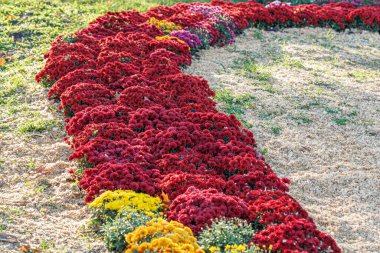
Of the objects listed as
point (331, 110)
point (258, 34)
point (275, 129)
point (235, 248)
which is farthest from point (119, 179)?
point (258, 34)

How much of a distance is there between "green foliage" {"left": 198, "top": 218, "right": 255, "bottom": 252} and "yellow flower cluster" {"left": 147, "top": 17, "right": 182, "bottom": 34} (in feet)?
19.8

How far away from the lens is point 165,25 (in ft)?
35.6

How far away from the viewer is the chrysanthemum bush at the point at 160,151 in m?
5.25

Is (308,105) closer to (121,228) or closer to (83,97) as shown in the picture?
(83,97)

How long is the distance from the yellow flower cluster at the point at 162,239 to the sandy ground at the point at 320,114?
1719 millimetres

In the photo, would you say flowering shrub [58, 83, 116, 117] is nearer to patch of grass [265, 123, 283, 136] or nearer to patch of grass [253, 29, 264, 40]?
patch of grass [265, 123, 283, 136]

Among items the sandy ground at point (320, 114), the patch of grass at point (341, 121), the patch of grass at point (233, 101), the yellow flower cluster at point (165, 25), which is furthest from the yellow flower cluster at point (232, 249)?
the yellow flower cluster at point (165, 25)

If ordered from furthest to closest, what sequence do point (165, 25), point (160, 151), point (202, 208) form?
1. point (165, 25)
2. point (160, 151)
3. point (202, 208)

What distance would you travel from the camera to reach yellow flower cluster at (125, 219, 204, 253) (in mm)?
4742

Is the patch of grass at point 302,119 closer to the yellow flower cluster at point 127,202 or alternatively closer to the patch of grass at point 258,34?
the yellow flower cluster at point 127,202

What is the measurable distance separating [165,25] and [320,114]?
3754mm

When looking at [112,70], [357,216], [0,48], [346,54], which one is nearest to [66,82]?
[112,70]

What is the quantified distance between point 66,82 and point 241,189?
3429 mm

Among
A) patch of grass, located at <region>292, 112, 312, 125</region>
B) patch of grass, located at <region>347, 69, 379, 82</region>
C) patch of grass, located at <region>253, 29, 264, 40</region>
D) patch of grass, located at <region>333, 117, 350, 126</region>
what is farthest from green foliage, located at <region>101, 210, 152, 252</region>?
patch of grass, located at <region>253, 29, 264, 40</region>
